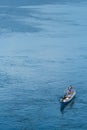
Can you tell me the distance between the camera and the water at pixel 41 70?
75000 mm

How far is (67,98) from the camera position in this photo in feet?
272

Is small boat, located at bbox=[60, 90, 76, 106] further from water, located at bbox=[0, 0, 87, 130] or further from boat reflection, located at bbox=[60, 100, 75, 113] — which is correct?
water, located at bbox=[0, 0, 87, 130]

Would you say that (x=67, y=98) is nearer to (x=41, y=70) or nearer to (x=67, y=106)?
(x=67, y=106)

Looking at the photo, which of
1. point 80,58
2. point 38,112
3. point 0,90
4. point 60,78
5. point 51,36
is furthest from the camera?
point 51,36

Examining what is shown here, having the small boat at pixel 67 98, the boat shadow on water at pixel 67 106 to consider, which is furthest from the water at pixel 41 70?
the small boat at pixel 67 98

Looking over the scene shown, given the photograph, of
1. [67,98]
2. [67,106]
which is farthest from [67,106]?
[67,98]

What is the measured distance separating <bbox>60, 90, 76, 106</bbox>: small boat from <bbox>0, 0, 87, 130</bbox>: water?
3.17ft

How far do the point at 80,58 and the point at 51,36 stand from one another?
2719cm

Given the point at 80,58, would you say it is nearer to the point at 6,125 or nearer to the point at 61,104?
the point at 61,104

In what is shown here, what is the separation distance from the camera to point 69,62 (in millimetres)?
108188

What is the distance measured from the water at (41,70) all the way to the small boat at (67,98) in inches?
38.0

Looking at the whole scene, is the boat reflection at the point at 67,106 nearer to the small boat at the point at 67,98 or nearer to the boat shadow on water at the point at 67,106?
the boat shadow on water at the point at 67,106

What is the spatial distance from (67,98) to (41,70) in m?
20.1

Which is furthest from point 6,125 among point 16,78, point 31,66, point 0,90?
point 31,66
